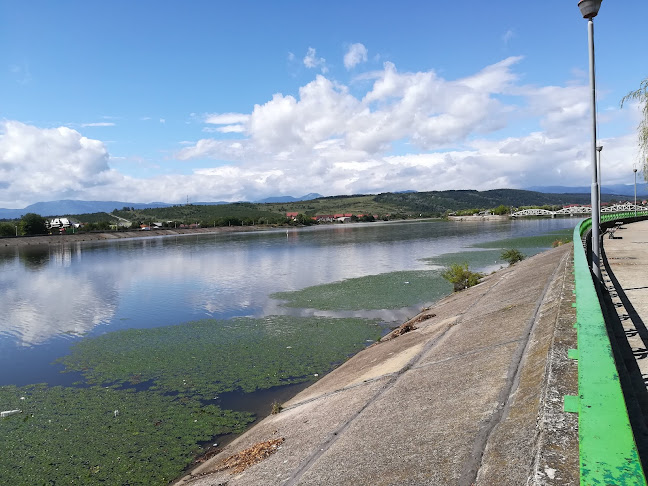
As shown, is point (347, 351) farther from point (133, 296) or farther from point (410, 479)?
point (133, 296)

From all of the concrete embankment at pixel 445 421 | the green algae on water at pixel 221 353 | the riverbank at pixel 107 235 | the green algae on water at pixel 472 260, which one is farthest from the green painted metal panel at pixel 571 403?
the riverbank at pixel 107 235

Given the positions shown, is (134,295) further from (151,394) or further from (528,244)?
(528,244)

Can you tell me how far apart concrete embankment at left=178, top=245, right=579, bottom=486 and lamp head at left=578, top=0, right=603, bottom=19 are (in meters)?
5.45

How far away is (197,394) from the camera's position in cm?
1253

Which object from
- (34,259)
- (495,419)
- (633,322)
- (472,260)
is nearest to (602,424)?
(495,419)

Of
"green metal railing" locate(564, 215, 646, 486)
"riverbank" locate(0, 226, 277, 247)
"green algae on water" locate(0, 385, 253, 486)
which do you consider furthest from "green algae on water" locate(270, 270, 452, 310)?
"riverbank" locate(0, 226, 277, 247)

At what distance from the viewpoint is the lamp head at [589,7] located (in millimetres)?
9047

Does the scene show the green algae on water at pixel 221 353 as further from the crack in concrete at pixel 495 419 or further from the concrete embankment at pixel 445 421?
the crack in concrete at pixel 495 419

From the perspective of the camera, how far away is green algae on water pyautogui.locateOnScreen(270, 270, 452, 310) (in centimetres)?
2383

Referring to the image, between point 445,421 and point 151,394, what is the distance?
9874 mm

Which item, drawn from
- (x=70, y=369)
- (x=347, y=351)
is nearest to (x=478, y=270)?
(x=347, y=351)

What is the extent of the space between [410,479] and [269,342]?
13.6m

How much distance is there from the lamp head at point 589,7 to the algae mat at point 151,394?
11271mm

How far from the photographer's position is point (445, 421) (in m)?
5.32
